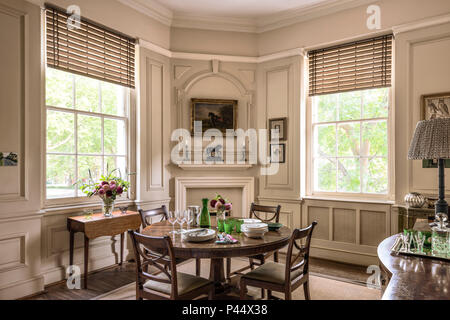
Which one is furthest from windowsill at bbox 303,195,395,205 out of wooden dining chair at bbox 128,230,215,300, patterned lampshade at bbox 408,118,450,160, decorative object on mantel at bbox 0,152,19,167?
decorative object on mantel at bbox 0,152,19,167

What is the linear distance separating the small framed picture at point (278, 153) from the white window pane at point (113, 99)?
86.4 inches

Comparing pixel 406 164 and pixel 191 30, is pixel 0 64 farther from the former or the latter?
pixel 406 164

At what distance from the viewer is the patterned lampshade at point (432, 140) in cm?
158

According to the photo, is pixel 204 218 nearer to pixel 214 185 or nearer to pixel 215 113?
pixel 214 185

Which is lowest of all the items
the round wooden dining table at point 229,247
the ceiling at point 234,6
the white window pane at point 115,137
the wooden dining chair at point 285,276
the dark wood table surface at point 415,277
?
the wooden dining chair at point 285,276

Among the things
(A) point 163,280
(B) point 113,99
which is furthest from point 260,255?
(B) point 113,99

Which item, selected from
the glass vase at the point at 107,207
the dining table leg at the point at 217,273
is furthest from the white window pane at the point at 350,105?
the glass vase at the point at 107,207

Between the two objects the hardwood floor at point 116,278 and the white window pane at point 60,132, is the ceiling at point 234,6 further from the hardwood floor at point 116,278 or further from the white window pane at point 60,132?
the hardwood floor at point 116,278

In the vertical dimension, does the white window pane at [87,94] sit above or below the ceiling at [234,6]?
below

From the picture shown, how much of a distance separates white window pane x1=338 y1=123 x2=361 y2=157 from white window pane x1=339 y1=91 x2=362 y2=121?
0.11 meters

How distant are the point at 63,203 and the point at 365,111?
3.89 m

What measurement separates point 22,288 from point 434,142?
355 cm

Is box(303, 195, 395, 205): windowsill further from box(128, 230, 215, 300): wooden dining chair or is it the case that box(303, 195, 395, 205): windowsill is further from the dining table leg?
box(128, 230, 215, 300): wooden dining chair

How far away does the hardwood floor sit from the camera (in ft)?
9.68
